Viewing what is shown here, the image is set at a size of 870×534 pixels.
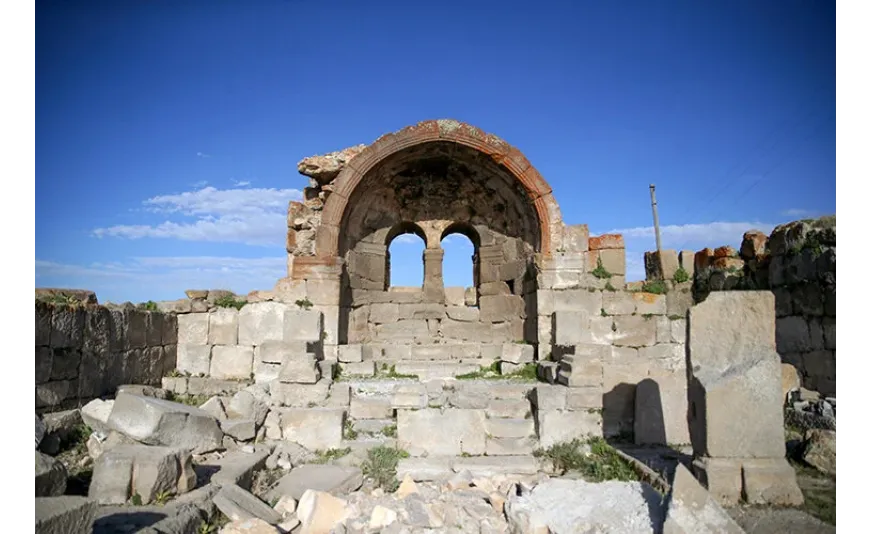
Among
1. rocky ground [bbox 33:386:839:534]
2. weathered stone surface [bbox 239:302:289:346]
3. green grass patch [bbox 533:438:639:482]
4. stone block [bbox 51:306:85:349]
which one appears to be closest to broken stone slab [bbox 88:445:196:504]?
rocky ground [bbox 33:386:839:534]

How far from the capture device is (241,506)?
510 cm

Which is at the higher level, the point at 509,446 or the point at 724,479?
the point at 724,479

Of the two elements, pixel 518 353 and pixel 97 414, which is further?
pixel 518 353

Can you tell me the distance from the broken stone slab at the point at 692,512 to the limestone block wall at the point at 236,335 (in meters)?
6.13

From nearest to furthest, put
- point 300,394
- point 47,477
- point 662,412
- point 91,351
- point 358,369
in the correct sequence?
point 47,477, point 91,351, point 662,412, point 300,394, point 358,369

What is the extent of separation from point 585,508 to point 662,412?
104 inches

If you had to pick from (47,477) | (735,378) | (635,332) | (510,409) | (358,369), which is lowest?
(510,409)

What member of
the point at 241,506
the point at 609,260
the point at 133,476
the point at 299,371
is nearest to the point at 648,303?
the point at 609,260

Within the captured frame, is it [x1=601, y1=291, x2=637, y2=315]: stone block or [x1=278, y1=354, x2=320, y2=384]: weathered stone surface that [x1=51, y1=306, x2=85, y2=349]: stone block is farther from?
[x1=601, y1=291, x2=637, y2=315]: stone block

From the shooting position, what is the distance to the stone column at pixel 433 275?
11.9 metres

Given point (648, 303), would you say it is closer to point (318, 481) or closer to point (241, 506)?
point (318, 481)

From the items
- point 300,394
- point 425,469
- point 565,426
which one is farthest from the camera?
point 300,394
